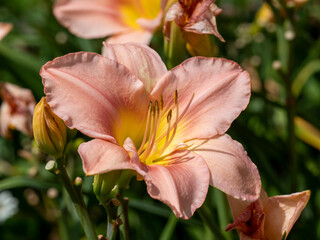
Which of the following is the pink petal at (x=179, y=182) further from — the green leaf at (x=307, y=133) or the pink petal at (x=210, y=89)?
the green leaf at (x=307, y=133)

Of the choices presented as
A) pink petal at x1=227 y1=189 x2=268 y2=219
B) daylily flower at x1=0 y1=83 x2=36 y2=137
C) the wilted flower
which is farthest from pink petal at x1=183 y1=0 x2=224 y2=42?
the wilted flower

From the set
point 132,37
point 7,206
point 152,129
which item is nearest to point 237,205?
point 152,129

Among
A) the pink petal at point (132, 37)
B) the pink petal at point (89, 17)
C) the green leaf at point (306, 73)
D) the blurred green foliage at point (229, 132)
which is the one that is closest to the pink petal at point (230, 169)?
the blurred green foliage at point (229, 132)

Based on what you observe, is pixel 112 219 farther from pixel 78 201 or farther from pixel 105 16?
pixel 105 16

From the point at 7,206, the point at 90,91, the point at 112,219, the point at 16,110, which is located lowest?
the point at 7,206

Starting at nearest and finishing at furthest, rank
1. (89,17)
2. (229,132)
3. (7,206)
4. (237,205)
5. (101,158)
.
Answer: (101,158) → (237,205) → (229,132) → (89,17) → (7,206)

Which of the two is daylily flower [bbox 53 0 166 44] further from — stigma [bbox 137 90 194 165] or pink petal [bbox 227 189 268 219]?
pink petal [bbox 227 189 268 219]

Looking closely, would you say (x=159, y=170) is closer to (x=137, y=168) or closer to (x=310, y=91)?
(x=137, y=168)
